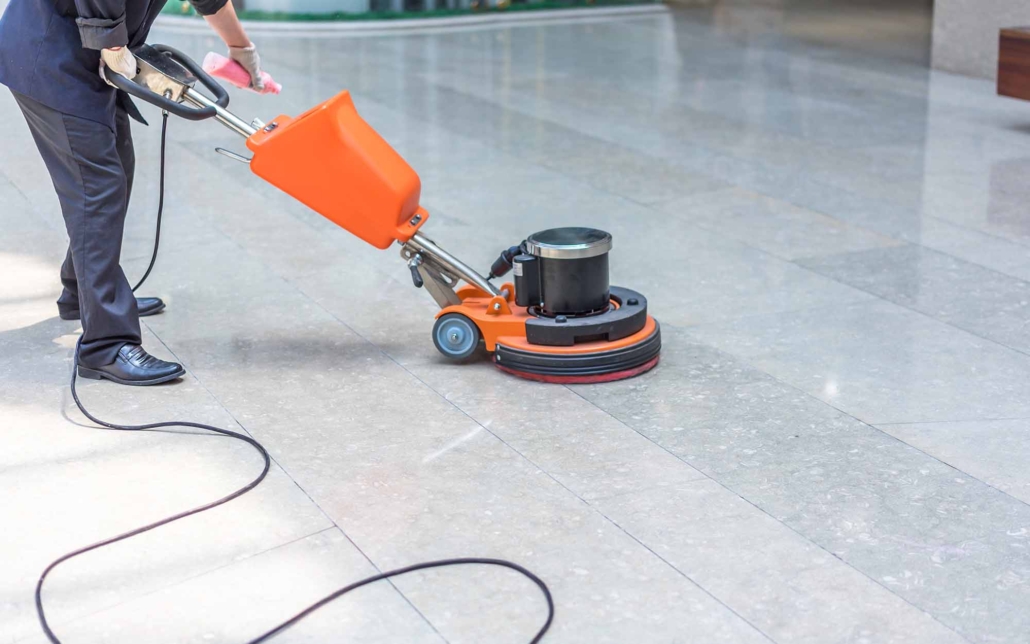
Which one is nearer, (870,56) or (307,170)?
(307,170)

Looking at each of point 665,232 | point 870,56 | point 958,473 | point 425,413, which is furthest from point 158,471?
point 870,56

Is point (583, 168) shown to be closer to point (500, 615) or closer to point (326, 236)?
point (326, 236)

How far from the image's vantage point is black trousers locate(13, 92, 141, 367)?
2.73 meters

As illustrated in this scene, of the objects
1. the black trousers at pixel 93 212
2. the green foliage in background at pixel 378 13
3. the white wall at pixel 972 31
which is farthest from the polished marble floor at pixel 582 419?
the green foliage in background at pixel 378 13

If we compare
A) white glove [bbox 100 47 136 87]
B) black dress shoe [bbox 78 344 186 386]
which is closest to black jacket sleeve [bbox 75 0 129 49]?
white glove [bbox 100 47 136 87]

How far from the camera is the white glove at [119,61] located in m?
2.62

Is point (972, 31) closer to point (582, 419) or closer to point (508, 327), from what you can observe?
point (508, 327)

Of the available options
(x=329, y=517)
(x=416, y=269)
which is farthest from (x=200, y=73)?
(x=329, y=517)

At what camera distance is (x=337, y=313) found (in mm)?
3289

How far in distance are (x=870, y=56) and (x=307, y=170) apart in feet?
16.9

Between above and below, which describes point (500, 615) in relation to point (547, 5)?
below

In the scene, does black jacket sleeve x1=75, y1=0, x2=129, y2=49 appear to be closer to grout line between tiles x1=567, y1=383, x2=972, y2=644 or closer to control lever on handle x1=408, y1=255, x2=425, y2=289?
control lever on handle x1=408, y1=255, x2=425, y2=289

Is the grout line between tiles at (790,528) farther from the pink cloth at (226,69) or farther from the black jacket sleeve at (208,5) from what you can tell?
the black jacket sleeve at (208,5)

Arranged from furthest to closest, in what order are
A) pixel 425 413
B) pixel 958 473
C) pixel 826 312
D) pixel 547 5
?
pixel 547 5 < pixel 826 312 < pixel 425 413 < pixel 958 473
